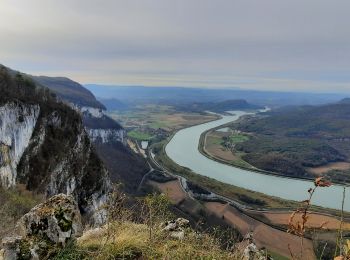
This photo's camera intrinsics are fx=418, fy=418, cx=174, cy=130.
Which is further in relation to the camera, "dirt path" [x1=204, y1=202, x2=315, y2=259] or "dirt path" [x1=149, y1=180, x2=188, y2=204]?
"dirt path" [x1=149, y1=180, x2=188, y2=204]

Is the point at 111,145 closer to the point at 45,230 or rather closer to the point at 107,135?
the point at 107,135

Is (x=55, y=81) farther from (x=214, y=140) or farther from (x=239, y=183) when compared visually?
(x=239, y=183)

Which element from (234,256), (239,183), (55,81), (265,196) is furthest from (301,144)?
(234,256)

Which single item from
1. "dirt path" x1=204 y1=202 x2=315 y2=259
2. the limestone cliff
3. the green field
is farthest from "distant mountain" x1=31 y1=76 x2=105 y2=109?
the limestone cliff

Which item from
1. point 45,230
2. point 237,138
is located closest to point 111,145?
point 237,138

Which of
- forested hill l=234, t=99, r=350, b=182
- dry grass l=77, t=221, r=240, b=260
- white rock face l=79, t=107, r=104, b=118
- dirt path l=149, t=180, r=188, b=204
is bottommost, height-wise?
forested hill l=234, t=99, r=350, b=182

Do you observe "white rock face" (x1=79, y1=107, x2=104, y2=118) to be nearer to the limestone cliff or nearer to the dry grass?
the limestone cliff

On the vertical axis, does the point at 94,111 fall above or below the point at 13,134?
below
